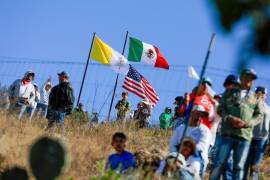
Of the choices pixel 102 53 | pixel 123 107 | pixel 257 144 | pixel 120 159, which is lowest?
pixel 120 159

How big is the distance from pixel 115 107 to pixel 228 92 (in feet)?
28.1

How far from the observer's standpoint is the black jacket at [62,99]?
571 inches

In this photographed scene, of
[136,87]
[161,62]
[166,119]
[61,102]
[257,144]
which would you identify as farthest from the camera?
[161,62]

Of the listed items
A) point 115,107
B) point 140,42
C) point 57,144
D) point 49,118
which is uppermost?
point 140,42

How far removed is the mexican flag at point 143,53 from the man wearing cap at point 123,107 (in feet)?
13.3

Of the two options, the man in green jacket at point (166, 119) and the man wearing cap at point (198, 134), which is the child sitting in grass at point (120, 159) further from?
the man in green jacket at point (166, 119)

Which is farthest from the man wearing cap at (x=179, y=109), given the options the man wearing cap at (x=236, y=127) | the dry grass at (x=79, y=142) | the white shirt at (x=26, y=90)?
the white shirt at (x=26, y=90)

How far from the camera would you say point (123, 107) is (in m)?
18.3

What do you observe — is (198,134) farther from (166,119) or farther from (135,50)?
(135,50)

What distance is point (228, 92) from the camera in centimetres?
1021

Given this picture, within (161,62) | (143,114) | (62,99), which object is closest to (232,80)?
(62,99)

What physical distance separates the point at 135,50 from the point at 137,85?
2990 millimetres

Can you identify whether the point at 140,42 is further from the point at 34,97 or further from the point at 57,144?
the point at 57,144

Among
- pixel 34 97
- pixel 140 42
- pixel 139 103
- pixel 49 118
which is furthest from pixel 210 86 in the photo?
pixel 140 42
